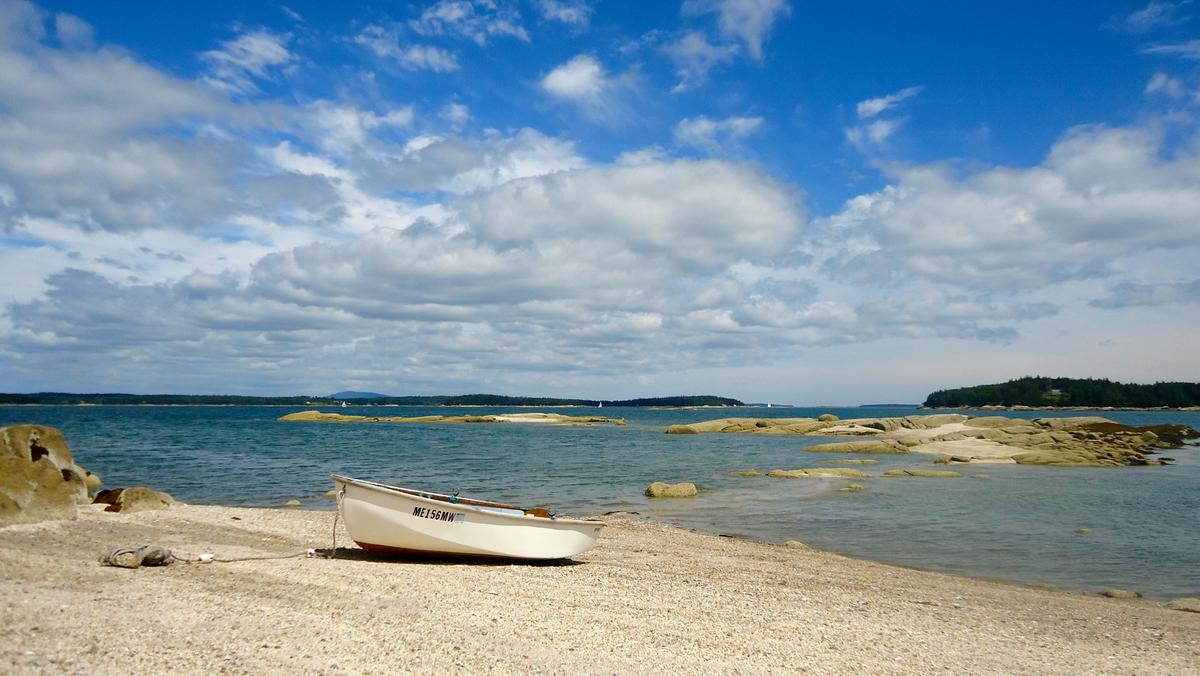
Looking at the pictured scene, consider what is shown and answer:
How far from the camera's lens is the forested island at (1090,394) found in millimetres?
176250

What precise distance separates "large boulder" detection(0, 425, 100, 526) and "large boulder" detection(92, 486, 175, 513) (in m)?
0.64

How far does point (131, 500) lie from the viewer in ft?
64.0

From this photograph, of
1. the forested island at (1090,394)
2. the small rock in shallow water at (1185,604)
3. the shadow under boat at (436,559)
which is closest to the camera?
the small rock in shallow water at (1185,604)

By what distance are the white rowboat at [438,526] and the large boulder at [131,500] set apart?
28.6 ft

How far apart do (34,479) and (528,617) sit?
12.9 meters

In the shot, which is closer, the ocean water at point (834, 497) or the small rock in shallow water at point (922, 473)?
the ocean water at point (834, 497)

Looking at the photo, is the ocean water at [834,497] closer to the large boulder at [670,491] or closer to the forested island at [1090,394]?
the large boulder at [670,491]

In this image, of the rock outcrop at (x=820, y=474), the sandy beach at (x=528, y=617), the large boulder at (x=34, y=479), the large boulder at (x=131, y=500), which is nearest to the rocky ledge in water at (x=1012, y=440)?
the rock outcrop at (x=820, y=474)

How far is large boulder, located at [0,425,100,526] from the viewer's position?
15.4 metres

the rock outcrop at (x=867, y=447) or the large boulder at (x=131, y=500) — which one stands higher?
the large boulder at (x=131, y=500)

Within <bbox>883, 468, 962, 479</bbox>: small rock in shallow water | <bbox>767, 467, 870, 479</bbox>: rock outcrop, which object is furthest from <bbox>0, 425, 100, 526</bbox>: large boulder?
<bbox>883, 468, 962, 479</bbox>: small rock in shallow water

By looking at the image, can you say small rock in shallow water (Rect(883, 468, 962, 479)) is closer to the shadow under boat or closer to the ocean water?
the ocean water

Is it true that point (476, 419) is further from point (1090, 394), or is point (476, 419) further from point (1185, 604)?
point (1090, 394)

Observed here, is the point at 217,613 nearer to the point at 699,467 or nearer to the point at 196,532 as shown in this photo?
the point at 196,532
